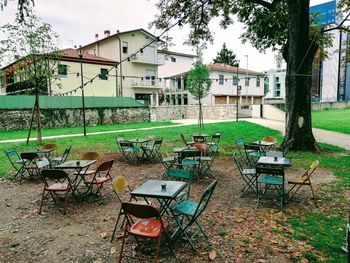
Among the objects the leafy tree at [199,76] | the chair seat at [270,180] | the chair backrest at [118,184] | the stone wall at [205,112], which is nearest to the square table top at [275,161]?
the chair seat at [270,180]

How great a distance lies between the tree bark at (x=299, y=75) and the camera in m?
10.4

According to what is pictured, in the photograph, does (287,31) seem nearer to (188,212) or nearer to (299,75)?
(299,75)

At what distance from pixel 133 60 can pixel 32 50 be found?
22.3 meters

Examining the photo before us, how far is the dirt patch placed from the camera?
3658mm

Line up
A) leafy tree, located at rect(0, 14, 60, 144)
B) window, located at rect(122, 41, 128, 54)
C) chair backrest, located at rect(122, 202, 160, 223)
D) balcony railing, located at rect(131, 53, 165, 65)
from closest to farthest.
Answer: chair backrest, located at rect(122, 202, 160, 223), leafy tree, located at rect(0, 14, 60, 144), window, located at rect(122, 41, 128, 54), balcony railing, located at rect(131, 53, 165, 65)

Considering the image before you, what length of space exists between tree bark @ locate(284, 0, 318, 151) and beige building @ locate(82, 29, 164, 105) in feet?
77.9

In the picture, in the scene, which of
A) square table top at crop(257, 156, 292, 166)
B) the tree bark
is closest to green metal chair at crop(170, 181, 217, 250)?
square table top at crop(257, 156, 292, 166)

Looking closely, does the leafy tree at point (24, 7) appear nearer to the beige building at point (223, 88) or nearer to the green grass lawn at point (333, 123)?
the green grass lawn at point (333, 123)

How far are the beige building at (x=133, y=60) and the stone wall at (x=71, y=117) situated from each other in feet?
20.0

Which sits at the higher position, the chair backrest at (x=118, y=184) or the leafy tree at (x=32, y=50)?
the leafy tree at (x=32, y=50)

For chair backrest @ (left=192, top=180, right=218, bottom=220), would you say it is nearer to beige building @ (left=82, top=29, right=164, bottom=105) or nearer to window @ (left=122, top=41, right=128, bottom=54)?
beige building @ (left=82, top=29, right=164, bottom=105)

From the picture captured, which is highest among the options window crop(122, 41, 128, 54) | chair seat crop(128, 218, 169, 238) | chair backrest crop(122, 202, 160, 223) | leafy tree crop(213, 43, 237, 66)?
leafy tree crop(213, 43, 237, 66)

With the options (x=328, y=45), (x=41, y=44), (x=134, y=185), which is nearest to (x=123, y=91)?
(x=41, y=44)

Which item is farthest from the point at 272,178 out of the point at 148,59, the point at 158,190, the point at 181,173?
the point at 148,59
